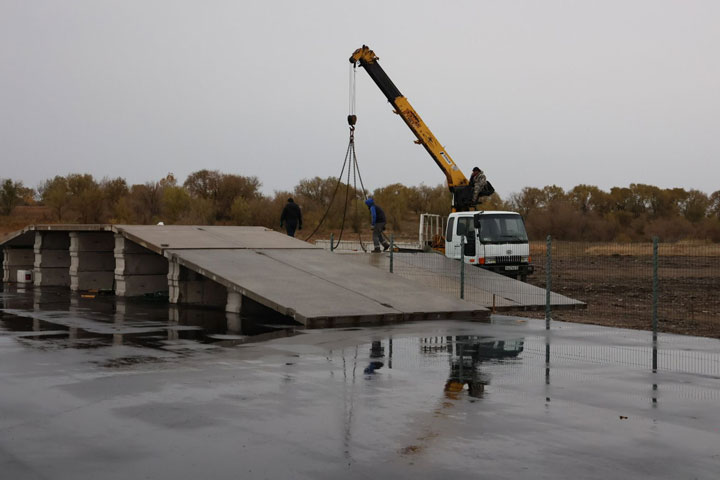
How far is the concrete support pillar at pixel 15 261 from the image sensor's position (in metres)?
29.7

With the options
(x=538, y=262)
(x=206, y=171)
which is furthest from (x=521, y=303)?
(x=206, y=171)

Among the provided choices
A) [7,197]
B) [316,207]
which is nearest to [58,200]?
[7,197]

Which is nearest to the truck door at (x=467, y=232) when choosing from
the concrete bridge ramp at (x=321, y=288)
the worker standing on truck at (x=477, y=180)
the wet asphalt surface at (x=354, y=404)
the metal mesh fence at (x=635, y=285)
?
the worker standing on truck at (x=477, y=180)

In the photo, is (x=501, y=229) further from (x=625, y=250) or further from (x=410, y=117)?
(x=625, y=250)

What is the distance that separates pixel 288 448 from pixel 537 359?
6072mm

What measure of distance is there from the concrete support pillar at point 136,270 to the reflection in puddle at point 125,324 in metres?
1.03

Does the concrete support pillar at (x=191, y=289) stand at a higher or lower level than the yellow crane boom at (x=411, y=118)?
lower

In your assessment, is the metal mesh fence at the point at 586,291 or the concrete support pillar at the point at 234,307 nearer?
the concrete support pillar at the point at 234,307

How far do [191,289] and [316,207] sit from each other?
5643 centimetres

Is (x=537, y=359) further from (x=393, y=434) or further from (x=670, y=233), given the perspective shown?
(x=670, y=233)

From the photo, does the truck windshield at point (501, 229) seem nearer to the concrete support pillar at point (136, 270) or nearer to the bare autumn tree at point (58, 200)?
the concrete support pillar at point (136, 270)

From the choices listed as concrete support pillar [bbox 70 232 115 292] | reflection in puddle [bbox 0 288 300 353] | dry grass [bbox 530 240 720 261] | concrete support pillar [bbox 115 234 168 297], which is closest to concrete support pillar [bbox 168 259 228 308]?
reflection in puddle [bbox 0 288 300 353]

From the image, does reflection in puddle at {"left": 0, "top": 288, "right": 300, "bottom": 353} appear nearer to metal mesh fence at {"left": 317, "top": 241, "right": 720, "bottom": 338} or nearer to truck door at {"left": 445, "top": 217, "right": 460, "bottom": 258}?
metal mesh fence at {"left": 317, "top": 241, "right": 720, "bottom": 338}

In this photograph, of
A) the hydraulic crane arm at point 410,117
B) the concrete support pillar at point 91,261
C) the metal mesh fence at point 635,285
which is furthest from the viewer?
the hydraulic crane arm at point 410,117
